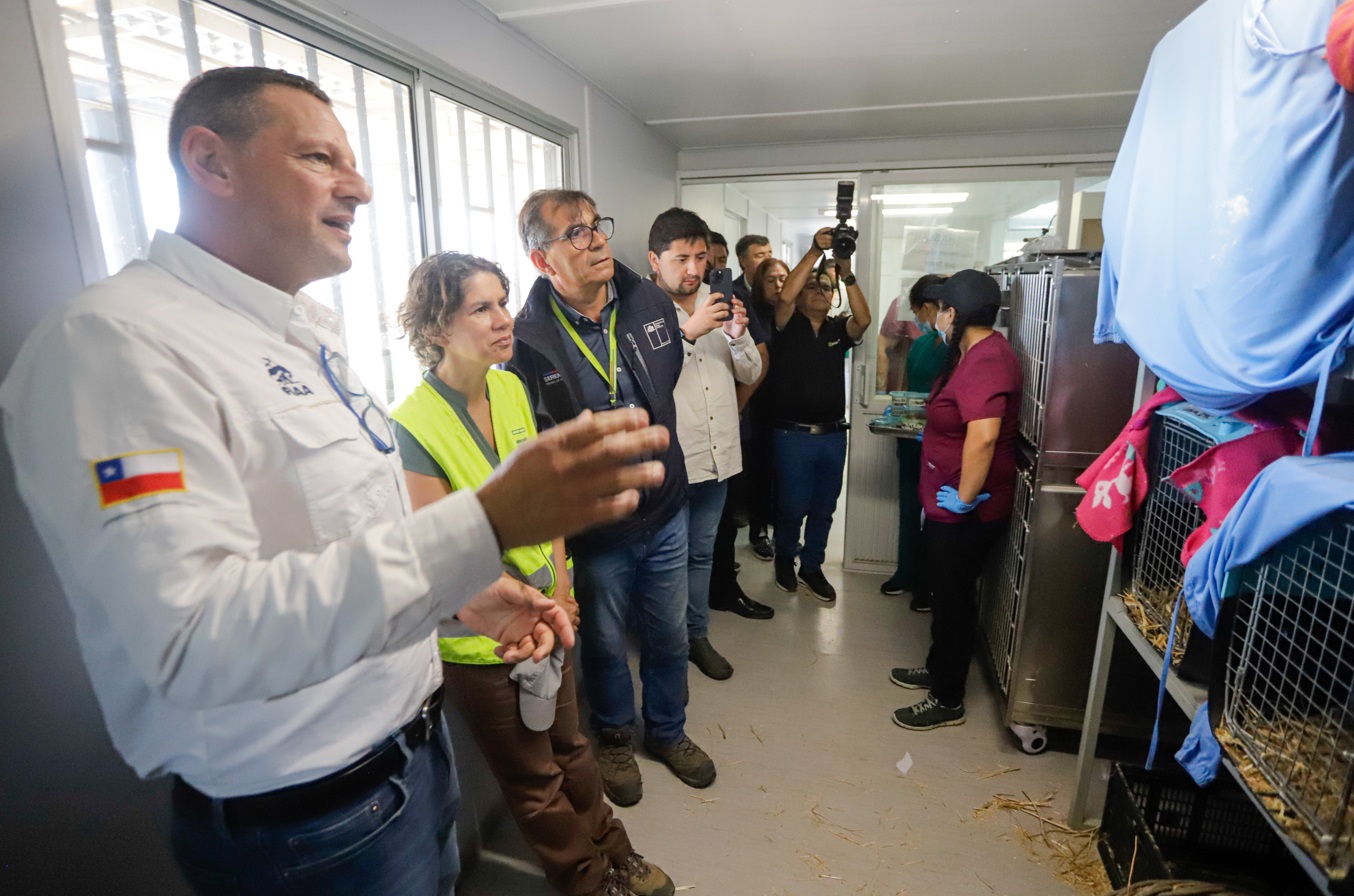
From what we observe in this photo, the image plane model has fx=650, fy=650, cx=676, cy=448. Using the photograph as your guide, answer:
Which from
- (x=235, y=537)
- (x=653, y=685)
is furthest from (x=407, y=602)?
(x=653, y=685)

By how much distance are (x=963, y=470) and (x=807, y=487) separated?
44.2 inches

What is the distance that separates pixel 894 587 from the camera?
3.31 meters

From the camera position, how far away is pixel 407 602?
0.58 meters

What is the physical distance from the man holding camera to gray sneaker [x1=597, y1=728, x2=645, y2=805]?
4.78 ft

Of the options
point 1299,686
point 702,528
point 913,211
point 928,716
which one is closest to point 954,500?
point 928,716

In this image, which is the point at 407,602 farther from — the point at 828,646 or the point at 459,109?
the point at 828,646

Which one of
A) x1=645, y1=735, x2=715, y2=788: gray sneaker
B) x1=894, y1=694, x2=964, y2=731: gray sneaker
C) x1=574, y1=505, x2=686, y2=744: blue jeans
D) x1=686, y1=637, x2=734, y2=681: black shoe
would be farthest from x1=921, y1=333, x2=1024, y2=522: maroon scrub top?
x1=645, y1=735, x2=715, y2=788: gray sneaker

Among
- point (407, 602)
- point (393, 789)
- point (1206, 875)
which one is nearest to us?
point (407, 602)

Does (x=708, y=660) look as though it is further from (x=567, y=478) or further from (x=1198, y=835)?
(x=567, y=478)

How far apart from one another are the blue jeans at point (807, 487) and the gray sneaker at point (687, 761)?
131cm

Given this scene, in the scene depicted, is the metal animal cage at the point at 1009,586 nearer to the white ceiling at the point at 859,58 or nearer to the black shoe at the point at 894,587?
the black shoe at the point at 894,587

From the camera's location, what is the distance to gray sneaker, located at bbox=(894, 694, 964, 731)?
226 centimetres

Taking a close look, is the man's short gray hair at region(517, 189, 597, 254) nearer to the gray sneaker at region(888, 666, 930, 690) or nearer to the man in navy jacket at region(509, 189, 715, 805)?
the man in navy jacket at region(509, 189, 715, 805)

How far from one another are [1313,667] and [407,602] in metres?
1.35
